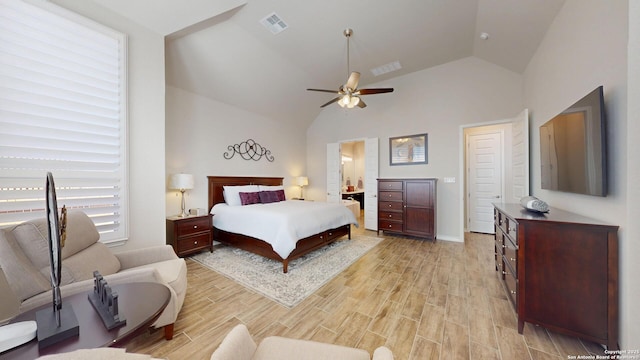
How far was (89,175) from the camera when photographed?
2.16 meters

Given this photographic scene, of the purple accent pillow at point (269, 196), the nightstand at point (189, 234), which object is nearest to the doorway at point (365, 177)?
the purple accent pillow at point (269, 196)

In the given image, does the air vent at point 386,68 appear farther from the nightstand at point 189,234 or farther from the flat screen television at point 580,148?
the nightstand at point 189,234

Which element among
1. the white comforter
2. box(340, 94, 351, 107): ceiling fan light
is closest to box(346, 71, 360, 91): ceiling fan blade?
box(340, 94, 351, 107): ceiling fan light

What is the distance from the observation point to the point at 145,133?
8.26ft

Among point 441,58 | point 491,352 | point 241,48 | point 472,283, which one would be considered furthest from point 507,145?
point 241,48

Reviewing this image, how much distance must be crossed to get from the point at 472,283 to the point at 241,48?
4.82m

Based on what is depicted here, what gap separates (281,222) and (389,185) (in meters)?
2.70

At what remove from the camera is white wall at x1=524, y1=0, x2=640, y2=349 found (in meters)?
1.48

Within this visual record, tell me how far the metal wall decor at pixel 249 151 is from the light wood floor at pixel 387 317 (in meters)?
2.57

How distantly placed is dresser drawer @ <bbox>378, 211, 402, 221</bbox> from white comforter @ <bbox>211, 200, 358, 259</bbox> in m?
1.04

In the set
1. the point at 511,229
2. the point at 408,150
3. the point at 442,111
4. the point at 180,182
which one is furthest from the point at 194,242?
the point at 442,111

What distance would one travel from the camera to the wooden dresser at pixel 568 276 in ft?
4.98

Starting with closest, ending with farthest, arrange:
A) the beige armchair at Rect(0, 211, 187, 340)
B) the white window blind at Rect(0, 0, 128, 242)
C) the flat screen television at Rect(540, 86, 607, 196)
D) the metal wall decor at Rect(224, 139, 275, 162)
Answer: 1. the beige armchair at Rect(0, 211, 187, 340)
2. the flat screen television at Rect(540, 86, 607, 196)
3. the white window blind at Rect(0, 0, 128, 242)
4. the metal wall decor at Rect(224, 139, 275, 162)

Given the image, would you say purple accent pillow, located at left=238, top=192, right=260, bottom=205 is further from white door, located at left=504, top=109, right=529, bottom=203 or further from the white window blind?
white door, located at left=504, top=109, right=529, bottom=203
